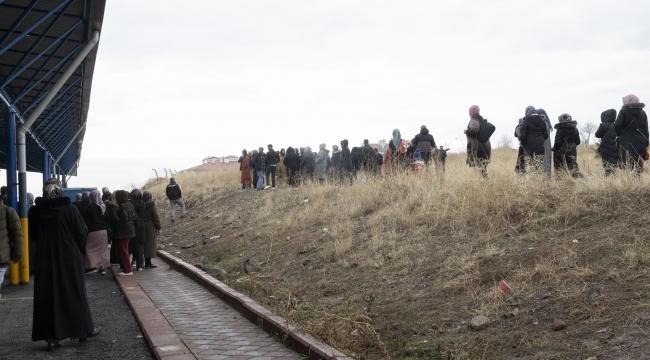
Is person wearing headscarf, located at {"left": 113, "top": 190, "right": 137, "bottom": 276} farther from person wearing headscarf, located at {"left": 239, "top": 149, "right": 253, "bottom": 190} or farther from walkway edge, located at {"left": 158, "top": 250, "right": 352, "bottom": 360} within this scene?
person wearing headscarf, located at {"left": 239, "top": 149, "right": 253, "bottom": 190}

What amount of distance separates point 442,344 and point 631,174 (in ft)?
15.8

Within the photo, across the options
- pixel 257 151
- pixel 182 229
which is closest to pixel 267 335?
pixel 182 229

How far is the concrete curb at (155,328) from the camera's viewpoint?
672 cm

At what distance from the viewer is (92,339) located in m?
7.64

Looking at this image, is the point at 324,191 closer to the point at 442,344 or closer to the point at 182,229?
the point at 182,229

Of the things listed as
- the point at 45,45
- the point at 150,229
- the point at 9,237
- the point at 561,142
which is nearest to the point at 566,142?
the point at 561,142

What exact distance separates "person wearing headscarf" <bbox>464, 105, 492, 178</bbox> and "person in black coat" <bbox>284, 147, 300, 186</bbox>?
12504 mm

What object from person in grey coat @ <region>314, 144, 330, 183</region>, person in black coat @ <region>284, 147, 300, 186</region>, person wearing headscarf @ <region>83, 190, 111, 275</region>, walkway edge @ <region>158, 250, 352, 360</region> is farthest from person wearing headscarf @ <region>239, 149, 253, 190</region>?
walkway edge @ <region>158, 250, 352, 360</region>

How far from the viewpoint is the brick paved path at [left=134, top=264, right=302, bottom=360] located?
22.3 feet

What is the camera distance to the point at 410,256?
9.68m

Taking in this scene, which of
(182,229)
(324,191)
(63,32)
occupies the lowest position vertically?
(182,229)

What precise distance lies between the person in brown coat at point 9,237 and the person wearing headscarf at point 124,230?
15.4 feet

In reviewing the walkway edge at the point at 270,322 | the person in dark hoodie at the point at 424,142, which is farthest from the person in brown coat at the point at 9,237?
the person in dark hoodie at the point at 424,142

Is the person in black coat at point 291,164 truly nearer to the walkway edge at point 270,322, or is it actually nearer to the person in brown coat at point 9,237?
the walkway edge at point 270,322
